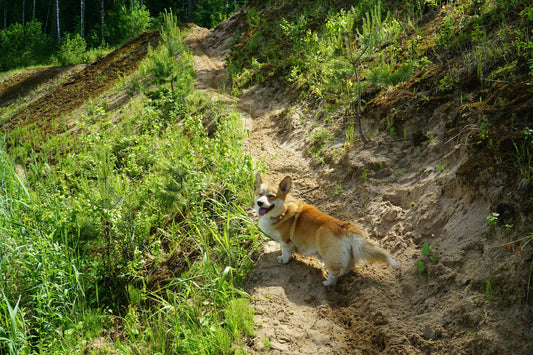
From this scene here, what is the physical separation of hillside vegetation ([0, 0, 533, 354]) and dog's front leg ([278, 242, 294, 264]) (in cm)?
46

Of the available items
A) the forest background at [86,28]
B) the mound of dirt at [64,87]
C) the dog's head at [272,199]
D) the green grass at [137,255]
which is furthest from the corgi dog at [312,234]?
the forest background at [86,28]

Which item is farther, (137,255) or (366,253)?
(137,255)

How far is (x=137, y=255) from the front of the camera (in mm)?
5582

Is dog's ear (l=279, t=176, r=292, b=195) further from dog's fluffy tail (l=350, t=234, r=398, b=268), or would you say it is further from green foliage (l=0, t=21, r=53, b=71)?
green foliage (l=0, t=21, r=53, b=71)

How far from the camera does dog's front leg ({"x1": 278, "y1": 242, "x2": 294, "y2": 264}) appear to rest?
4.57m

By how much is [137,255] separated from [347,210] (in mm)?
2977

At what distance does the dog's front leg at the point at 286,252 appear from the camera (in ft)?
15.0

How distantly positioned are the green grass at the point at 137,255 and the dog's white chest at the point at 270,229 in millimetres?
Result: 420

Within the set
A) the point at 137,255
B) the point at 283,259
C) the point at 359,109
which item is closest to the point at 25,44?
the point at 137,255

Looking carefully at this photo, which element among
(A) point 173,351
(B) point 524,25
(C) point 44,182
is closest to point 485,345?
(A) point 173,351

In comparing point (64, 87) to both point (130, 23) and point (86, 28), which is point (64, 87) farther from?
point (86, 28)

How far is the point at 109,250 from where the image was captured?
5.68 metres

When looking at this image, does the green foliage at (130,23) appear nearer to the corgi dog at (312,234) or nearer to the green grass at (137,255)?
the green grass at (137,255)

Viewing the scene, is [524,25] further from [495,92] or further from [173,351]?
[173,351]
